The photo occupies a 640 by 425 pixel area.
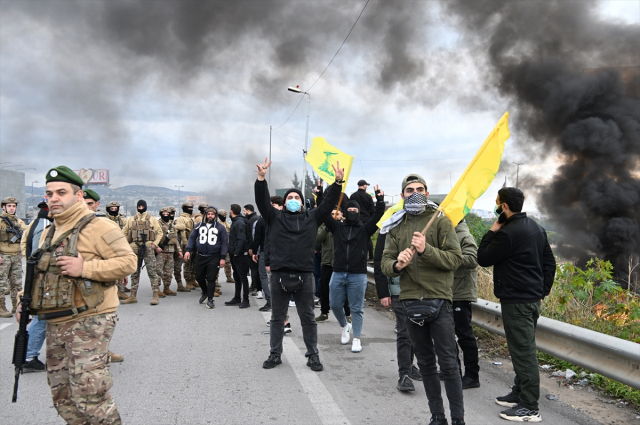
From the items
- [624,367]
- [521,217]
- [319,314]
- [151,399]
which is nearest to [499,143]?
[521,217]

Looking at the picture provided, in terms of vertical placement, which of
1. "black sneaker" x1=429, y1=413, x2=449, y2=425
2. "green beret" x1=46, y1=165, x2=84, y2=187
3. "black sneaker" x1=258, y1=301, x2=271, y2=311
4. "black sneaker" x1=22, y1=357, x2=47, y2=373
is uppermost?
"green beret" x1=46, y1=165, x2=84, y2=187

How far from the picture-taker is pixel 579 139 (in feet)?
86.5

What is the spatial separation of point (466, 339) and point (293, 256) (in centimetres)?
184

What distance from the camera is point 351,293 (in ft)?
19.2

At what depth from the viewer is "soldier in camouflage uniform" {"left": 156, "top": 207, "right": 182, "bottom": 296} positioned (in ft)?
31.9

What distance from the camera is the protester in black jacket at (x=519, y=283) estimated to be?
12.0ft

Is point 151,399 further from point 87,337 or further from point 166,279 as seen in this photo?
point 166,279

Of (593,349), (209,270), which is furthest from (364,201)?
(593,349)

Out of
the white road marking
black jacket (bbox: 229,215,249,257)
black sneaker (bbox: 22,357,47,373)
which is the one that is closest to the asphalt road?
the white road marking

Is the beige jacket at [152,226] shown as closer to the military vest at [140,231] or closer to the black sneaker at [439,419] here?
the military vest at [140,231]

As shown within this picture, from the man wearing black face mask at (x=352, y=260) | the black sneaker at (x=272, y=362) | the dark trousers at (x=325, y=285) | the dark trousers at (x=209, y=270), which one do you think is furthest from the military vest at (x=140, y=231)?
the black sneaker at (x=272, y=362)

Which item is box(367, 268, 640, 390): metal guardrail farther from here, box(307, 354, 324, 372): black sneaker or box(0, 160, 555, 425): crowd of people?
box(307, 354, 324, 372): black sneaker

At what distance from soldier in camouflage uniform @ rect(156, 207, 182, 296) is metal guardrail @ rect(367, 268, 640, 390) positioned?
24.2 ft

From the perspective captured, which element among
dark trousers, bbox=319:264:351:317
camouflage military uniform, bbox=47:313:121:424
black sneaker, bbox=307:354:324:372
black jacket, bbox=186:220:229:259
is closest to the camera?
camouflage military uniform, bbox=47:313:121:424
